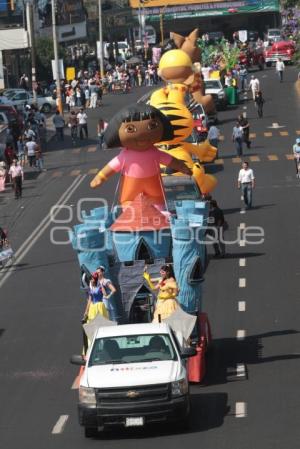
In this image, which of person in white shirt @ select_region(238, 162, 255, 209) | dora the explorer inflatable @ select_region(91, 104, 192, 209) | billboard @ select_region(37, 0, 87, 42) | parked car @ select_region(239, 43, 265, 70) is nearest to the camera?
dora the explorer inflatable @ select_region(91, 104, 192, 209)

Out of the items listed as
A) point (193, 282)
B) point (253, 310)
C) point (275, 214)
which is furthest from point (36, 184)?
point (193, 282)

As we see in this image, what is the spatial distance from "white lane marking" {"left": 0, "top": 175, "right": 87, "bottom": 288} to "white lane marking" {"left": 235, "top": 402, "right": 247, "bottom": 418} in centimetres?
1304

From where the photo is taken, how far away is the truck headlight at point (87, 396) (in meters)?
18.0

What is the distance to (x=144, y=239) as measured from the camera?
77.2ft

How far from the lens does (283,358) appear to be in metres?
22.5

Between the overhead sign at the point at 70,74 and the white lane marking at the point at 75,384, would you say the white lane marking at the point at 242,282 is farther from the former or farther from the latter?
the overhead sign at the point at 70,74

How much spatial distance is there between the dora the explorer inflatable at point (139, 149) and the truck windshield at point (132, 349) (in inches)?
225

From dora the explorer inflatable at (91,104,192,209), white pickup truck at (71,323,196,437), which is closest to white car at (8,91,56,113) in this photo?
dora the explorer inflatable at (91,104,192,209)

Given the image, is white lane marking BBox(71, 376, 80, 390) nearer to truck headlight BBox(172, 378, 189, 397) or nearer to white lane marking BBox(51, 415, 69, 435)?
white lane marking BBox(51, 415, 69, 435)

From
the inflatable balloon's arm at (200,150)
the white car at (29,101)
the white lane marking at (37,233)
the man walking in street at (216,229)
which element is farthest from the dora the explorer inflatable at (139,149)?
the white car at (29,101)

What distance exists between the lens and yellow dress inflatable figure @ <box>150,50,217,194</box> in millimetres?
34531

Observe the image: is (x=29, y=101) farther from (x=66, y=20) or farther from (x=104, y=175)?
(x=104, y=175)

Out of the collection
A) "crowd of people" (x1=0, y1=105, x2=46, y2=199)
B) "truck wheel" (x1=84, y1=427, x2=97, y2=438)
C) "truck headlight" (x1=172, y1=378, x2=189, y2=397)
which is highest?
"truck headlight" (x1=172, y1=378, x2=189, y2=397)

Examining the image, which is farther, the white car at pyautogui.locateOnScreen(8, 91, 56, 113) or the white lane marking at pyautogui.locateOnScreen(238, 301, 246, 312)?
the white car at pyautogui.locateOnScreen(8, 91, 56, 113)
